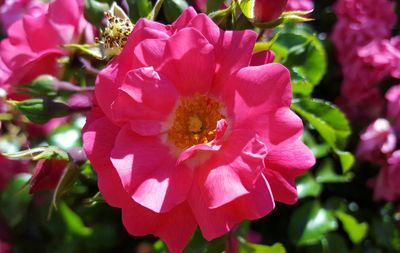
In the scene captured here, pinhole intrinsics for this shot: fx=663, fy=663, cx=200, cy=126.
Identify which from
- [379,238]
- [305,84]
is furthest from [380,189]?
[305,84]

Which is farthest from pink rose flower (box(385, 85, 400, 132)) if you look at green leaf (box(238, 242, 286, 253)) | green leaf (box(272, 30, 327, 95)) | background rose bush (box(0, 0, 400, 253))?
green leaf (box(238, 242, 286, 253))

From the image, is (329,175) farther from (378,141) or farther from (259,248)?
(259,248)

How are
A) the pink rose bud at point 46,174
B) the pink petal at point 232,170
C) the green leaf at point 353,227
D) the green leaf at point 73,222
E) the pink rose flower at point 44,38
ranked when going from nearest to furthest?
the pink petal at point 232,170 → the pink rose bud at point 46,174 → the pink rose flower at point 44,38 → the green leaf at point 353,227 → the green leaf at point 73,222

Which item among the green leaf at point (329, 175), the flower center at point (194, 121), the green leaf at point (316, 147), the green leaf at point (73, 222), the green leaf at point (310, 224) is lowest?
the green leaf at point (73, 222)

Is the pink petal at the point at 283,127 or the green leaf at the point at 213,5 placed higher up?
the green leaf at the point at 213,5

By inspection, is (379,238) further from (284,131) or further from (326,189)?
(284,131)

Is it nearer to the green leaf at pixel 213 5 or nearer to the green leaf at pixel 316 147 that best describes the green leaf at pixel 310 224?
the green leaf at pixel 316 147

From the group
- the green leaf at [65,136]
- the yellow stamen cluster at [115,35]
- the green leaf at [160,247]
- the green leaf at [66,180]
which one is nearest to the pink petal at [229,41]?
the yellow stamen cluster at [115,35]

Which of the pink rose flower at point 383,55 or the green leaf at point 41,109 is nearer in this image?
the green leaf at point 41,109

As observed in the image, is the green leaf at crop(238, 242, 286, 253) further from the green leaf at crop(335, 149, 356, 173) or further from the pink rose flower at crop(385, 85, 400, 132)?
the pink rose flower at crop(385, 85, 400, 132)
